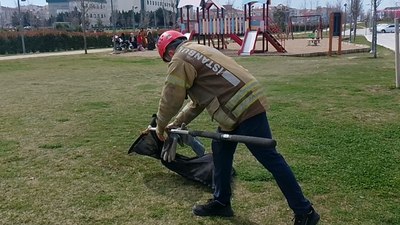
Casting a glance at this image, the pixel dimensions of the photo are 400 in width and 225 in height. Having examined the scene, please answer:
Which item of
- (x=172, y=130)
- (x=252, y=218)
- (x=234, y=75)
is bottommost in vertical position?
(x=252, y=218)

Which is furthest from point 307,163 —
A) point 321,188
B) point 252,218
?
point 252,218

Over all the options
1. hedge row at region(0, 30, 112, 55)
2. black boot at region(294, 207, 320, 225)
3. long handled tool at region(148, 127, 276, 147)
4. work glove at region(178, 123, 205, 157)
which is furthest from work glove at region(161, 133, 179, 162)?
hedge row at region(0, 30, 112, 55)

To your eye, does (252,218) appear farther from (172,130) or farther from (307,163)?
(307,163)

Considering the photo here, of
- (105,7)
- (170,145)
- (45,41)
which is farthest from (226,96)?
(105,7)

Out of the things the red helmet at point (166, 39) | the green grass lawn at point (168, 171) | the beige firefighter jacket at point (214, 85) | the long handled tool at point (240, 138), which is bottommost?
the green grass lawn at point (168, 171)

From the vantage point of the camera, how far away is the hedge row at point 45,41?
36.1 metres

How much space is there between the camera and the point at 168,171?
466 cm

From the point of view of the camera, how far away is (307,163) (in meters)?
4.69

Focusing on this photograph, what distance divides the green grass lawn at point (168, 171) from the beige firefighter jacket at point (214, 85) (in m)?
0.96

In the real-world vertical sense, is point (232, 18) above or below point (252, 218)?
above

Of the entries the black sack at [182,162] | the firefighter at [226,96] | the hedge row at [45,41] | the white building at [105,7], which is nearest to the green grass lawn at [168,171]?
the black sack at [182,162]

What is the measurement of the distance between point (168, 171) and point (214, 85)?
1.83 metres

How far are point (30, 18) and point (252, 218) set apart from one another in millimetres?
80342

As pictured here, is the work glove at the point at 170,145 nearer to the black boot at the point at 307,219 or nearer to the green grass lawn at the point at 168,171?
the green grass lawn at the point at 168,171
